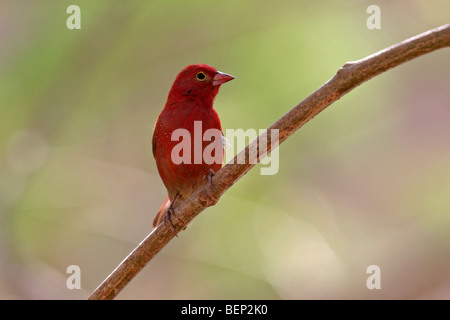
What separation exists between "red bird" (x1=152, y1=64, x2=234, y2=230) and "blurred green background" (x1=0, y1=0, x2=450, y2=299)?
139 centimetres

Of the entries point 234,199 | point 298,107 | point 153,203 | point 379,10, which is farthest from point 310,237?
point 298,107

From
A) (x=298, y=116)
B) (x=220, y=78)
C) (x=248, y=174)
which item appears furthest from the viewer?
(x=248, y=174)

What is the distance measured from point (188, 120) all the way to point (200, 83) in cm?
35

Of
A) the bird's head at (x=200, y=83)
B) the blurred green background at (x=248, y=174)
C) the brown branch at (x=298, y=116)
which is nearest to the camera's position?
the brown branch at (x=298, y=116)

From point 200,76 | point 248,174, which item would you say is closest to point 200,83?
point 200,76

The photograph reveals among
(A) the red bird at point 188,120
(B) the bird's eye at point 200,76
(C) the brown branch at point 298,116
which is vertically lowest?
(C) the brown branch at point 298,116

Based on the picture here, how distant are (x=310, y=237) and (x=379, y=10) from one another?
240 cm

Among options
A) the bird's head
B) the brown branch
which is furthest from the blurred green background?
the brown branch

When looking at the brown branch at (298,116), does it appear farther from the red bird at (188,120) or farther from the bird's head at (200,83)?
the bird's head at (200,83)

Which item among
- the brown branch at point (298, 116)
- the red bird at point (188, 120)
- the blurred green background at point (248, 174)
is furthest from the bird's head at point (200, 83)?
the blurred green background at point (248, 174)

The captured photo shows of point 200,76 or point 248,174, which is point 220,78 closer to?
point 200,76

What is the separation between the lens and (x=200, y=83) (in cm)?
480

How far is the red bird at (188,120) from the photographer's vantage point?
4668 millimetres

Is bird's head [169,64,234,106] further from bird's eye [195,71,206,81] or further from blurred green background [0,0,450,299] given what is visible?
blurred green background [0,0,450,299]
